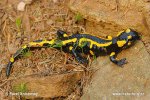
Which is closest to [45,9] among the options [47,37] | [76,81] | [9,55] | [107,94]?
[47,37]

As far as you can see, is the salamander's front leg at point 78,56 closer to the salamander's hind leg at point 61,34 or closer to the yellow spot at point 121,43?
the salamander's hind leg at point 61,34

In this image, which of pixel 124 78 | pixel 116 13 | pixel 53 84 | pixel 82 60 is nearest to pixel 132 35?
pixel 116 13

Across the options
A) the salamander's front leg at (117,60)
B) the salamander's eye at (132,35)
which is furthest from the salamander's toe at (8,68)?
the salamander's eye at (132,35)

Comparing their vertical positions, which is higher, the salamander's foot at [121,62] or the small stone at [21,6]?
the small stone at [21,6]

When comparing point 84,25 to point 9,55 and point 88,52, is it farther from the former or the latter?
point 9,55

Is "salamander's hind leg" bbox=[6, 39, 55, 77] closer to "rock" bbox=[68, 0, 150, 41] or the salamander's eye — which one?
"rock" bbox=[68, 0, 150, 41]

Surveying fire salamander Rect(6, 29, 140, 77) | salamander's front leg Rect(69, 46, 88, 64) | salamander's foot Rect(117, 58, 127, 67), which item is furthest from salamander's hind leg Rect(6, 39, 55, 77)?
salamander's foot Rect(117, 58, 127, 67)

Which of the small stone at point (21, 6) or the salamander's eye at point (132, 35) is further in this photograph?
the small stone at point (21, 6)
